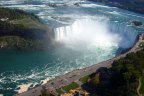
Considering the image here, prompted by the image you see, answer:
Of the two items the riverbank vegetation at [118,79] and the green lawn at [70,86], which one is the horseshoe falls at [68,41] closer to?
the green lawn at [70,86]

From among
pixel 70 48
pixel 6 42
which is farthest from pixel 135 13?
pixel 6 42

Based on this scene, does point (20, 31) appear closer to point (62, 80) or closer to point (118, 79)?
point (62, 80)

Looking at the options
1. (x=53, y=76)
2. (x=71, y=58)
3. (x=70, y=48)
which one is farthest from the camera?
(x=70, y=48)

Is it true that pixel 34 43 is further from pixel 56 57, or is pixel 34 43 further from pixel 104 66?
pixel 104 66

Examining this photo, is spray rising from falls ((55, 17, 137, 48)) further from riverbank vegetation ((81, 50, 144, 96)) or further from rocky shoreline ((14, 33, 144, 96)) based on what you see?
riverbank vegetation ((81, 50, 144, 96))

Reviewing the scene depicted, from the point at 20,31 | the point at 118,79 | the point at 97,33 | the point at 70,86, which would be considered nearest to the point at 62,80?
the point at 70,86

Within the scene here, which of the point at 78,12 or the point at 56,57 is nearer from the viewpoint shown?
the point at 56,57
